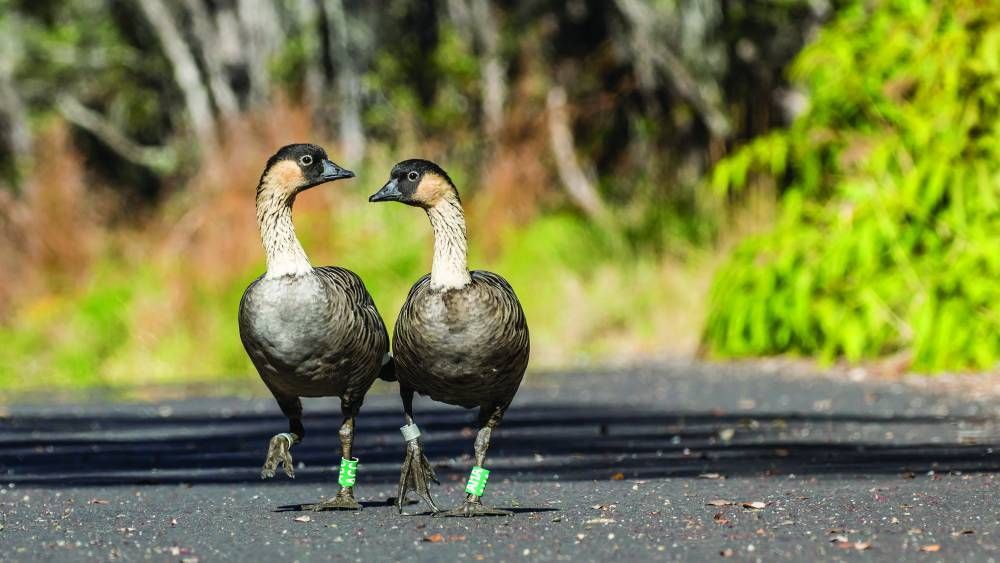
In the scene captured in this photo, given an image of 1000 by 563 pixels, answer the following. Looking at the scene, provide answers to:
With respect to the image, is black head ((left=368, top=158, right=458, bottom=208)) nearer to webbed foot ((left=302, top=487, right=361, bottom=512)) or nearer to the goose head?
the goose head

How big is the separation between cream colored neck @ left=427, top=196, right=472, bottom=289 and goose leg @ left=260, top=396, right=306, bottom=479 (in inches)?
44.7

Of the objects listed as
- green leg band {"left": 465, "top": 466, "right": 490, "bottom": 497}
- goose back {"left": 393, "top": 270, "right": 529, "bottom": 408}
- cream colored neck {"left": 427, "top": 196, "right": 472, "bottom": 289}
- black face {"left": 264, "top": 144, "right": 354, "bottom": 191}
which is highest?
black face {"left": 264, "top": 144, "right": 354, "bottom": 191}

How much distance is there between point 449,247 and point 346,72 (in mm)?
25419

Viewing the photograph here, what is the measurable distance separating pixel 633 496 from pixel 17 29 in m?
31.3

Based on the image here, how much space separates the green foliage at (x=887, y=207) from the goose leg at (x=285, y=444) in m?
9.03

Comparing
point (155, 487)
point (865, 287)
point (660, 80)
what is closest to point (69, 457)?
point (155, 487)

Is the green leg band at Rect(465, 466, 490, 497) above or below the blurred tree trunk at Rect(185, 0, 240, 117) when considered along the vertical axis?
below

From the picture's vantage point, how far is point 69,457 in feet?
38.9

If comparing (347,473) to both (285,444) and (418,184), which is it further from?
(418,184)

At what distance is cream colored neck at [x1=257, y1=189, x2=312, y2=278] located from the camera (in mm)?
8430

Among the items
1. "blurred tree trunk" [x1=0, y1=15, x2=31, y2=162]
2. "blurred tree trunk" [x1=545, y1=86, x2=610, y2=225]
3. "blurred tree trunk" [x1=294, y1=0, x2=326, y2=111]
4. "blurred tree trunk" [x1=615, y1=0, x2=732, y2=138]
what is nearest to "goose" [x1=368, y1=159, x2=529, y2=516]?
"blurred tree trunk" [x1=615, y1=0, x2=732, y2=138]

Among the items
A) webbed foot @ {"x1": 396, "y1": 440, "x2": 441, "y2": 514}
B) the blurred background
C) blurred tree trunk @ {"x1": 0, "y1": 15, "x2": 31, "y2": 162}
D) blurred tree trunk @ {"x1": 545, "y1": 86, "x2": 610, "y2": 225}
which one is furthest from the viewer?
blurred tree trunk @ {"x1": 0, "y1": 15, "x2": 31, "y2": 162}

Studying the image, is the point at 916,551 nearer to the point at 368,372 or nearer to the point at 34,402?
the point at 368,372

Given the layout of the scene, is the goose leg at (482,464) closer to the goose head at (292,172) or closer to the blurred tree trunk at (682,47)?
the goose head at (292,172)
